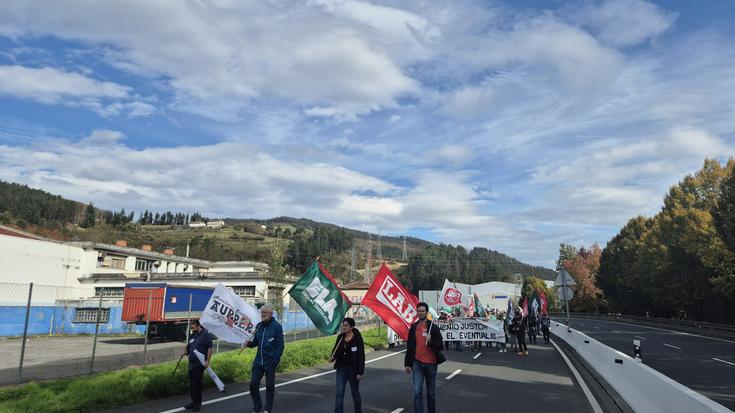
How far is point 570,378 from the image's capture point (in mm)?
13047

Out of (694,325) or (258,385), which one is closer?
(258,385)

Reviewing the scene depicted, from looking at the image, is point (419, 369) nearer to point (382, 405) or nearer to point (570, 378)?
point (382, 405)

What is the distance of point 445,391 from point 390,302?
2451 millimetres

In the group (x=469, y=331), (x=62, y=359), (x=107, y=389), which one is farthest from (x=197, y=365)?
(x=469, y=331)

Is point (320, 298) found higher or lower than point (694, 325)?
higher

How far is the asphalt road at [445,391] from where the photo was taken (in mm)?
9180

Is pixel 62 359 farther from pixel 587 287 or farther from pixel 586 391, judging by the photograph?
pixel 587 287

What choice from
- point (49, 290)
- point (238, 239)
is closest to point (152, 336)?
point (49, 290)

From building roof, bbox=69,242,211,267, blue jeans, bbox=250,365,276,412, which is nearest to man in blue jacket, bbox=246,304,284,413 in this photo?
blue jeans, bbox=250,365,276,412

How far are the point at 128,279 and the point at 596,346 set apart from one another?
186ft

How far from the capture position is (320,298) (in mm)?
13500

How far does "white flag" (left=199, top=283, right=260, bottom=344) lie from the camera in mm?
11398

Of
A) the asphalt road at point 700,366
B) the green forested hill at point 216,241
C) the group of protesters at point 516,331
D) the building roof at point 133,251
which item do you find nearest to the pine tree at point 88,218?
the green forested hill at point 216,241

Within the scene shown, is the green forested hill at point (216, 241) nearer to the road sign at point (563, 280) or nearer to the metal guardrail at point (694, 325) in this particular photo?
the metal guardrail at point (694, 325)
